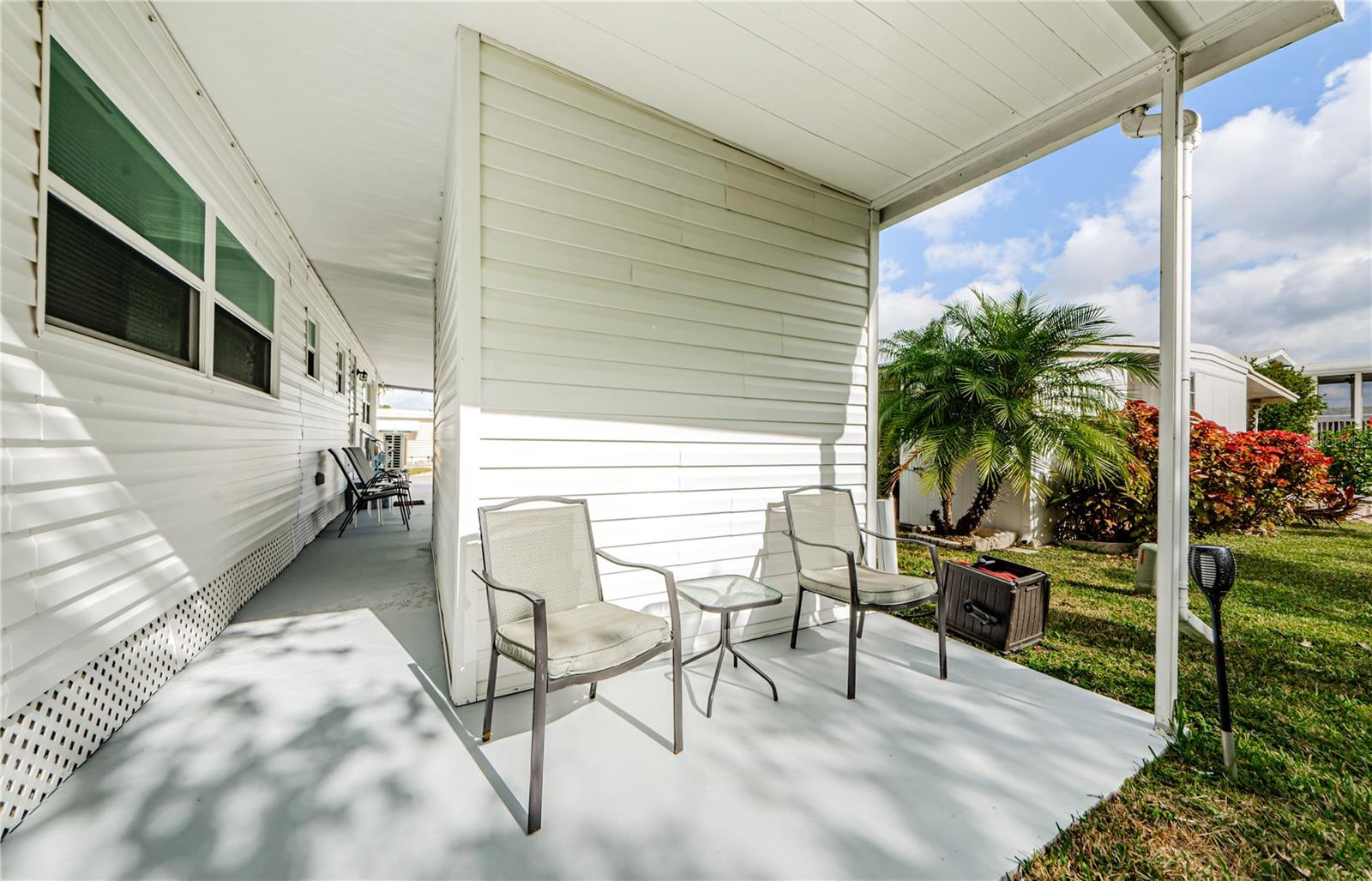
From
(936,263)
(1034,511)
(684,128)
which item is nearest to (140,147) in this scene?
(684,128)

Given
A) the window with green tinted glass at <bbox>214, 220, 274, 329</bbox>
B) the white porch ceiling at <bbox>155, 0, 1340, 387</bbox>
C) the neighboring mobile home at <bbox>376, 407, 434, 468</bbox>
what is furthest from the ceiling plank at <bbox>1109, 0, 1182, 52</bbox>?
the neighboring mobile home at <bbox>376, 407, 434, 468</bbox>

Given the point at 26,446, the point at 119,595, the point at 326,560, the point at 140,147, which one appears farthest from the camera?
the point at 326,560

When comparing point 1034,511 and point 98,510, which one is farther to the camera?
point 1034,511

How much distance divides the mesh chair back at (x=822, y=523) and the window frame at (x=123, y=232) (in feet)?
10.3

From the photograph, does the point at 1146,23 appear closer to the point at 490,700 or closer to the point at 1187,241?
the point at 1187,241

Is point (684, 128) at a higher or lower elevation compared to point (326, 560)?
higher

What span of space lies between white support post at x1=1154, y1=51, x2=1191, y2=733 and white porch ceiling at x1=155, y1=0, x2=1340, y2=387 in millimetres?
320

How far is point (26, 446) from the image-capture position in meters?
1.58

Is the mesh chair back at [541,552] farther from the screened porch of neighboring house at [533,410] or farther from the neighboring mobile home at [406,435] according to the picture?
the neighboring mobile home at [406,435]

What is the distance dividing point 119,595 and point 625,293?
8.09ft

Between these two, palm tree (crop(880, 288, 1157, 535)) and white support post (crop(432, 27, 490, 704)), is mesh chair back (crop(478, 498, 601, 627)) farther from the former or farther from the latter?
palm tree (crop(880, 288, 1157, 535))

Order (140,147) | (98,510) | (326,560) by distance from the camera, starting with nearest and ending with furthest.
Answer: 1. (98,510)
2. (140,147)
3. (326,560)

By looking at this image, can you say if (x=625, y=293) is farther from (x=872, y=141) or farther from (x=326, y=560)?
(x=326, y=560)

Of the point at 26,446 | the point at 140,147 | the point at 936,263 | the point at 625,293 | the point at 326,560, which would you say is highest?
the point at 936,263
